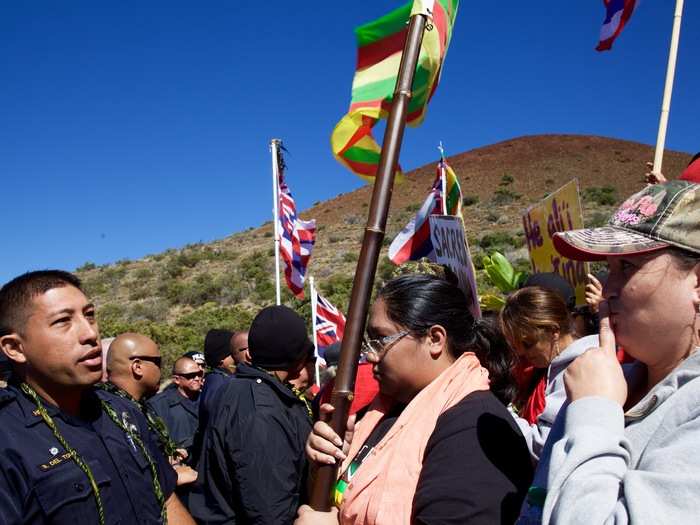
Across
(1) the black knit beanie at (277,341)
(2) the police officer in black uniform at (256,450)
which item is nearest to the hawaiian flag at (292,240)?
(1) the black knit beanie at (277,341)

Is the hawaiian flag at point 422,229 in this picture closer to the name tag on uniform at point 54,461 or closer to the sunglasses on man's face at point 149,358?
the sunglasses on man's face at point 149,358

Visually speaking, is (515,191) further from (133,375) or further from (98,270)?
(133,375)

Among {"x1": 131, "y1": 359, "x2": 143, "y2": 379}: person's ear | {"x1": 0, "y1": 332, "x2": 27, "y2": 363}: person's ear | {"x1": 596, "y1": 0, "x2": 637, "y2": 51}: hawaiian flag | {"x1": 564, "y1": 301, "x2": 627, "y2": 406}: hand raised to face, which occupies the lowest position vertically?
{"x1": 564, "y1": 301, "x2": 627, "y2": 406}: hand raised to face

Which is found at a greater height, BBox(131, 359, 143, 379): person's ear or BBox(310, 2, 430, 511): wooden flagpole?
BBox(310, 2, 430, 511): wooden flagpole

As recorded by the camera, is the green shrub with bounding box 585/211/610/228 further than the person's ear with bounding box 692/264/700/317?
Yes

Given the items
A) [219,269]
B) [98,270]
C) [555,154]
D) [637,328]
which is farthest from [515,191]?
[637,328]

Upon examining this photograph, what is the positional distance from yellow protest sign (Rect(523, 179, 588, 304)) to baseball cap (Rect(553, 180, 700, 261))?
3.13 metres

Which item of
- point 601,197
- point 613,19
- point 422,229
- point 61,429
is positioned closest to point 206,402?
point 61,429

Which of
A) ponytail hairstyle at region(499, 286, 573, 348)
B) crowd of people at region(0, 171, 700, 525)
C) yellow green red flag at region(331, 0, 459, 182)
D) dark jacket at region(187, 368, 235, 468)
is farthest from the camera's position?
dark jacket at region(187, 368, 235, 468)

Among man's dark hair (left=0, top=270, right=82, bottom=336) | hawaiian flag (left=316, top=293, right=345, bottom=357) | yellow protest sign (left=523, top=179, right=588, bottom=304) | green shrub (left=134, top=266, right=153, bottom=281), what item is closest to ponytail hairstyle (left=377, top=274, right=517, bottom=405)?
man's dark hair (left=0, top=270, right=82, bottom=336)

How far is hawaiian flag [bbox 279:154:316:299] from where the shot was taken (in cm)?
955

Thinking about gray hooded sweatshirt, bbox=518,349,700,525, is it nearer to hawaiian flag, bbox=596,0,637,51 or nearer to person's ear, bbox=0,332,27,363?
person's ear, bbox=0,332,27,363

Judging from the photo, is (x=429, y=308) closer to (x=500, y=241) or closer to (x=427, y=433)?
(x=427, y=433)

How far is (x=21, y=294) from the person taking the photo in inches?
104
